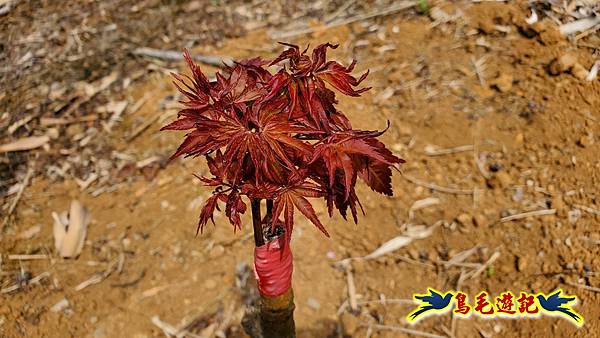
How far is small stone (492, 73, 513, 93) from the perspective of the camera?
4500 mm

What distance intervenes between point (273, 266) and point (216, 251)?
156 centimetres

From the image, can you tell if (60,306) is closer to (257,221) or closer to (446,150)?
(257,221)

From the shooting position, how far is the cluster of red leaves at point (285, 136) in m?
1.78

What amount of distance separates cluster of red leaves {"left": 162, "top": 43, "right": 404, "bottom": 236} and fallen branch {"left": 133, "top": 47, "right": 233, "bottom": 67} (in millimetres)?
3266

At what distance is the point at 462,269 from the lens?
3607 millimetres

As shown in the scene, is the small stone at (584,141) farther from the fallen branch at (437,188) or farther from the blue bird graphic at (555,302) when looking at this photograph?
the blue bird graphic at (555,302)

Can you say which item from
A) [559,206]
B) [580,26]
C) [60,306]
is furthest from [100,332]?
[580,26]

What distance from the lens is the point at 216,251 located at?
12.3 ft

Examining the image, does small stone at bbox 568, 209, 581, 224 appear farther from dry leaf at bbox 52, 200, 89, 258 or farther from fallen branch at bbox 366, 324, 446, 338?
dry leaf at bbox 52, 200, 89, 258

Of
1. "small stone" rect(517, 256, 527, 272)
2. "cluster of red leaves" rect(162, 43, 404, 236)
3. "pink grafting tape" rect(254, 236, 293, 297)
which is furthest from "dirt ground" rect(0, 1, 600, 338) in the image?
"cluster of red leaves" rect(162, 43, 404, 236)

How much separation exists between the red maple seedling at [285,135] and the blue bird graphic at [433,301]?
5.78 ft

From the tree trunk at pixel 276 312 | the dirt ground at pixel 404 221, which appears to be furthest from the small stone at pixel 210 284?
the tree trunk at pixel 276 312

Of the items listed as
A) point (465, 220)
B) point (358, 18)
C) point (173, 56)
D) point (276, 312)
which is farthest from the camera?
point (358, 18)

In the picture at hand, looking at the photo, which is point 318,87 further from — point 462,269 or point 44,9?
point 44,9
